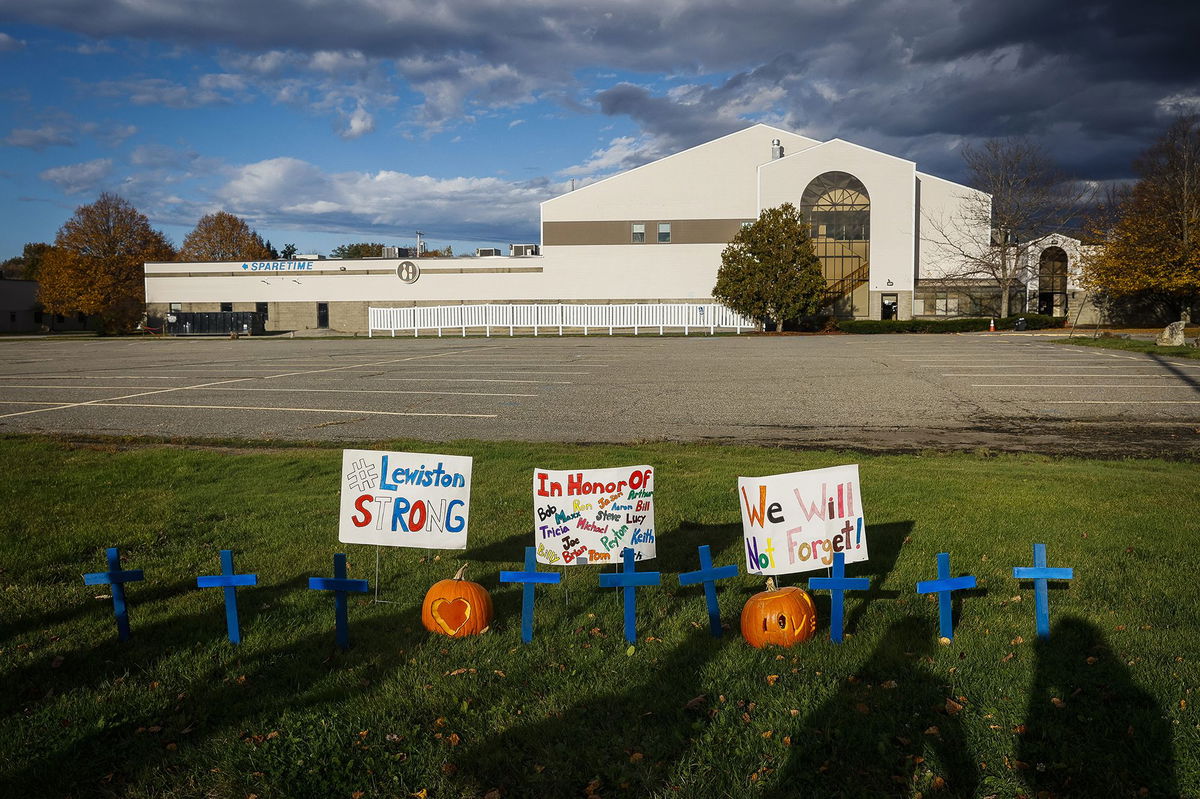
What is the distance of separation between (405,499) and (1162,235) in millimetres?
49696

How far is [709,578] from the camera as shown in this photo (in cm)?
484

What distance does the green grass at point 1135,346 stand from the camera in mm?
25938

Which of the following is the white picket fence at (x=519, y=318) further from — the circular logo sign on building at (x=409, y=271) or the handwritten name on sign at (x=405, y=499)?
the handwritten name on sign at (x=405, y=499)

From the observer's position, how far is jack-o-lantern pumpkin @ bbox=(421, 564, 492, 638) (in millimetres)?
5066

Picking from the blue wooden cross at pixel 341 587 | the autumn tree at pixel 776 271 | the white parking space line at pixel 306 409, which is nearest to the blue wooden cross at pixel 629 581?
the blue wooden cross at pixel 341 587

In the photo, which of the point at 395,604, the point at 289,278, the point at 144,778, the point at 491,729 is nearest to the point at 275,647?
the point at 395,604

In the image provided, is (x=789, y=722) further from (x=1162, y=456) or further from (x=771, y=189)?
(x=771, y=189)

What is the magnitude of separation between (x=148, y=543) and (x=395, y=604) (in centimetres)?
274

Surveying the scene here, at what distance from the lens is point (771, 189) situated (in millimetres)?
52844

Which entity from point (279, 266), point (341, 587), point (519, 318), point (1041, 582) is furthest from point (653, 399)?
point (279, 266)

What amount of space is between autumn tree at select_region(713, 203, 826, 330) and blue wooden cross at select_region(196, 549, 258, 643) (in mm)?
44221

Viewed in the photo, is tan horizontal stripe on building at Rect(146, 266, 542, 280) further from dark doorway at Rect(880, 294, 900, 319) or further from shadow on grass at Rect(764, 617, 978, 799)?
shadow on grass at Rect(764, 617, 978, 799)

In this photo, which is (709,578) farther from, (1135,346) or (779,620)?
(1135,346)

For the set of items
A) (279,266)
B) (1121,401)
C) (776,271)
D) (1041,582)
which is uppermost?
(279,266)
